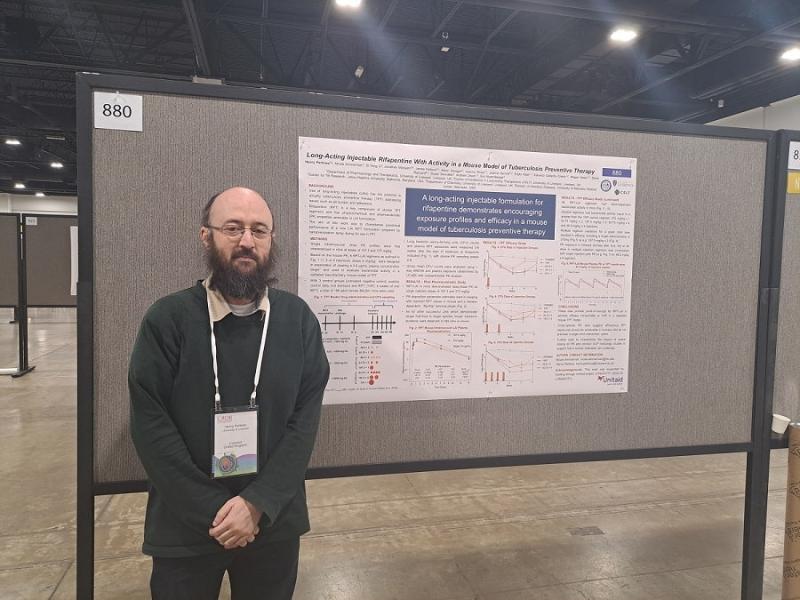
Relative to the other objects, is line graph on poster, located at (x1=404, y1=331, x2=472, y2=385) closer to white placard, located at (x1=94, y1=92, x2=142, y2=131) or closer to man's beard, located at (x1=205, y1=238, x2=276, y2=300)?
man's beard, located at (x1=205, y1=238, x2=276, y2=300)

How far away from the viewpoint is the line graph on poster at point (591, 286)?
160 cm

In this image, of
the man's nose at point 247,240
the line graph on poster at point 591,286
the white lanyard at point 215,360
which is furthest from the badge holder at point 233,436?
the line graph on poster at point 591,286

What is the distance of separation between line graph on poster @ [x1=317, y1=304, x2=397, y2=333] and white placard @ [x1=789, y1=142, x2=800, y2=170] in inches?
55.3

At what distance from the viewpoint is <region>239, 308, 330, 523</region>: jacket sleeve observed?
3.66ft

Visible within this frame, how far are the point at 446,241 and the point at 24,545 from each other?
96.2 inches

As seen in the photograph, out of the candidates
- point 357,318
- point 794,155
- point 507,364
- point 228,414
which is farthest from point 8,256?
point 794,155

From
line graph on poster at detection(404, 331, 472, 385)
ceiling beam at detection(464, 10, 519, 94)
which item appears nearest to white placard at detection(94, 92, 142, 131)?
line graph on poster at detection(404, 331, 472, 385)

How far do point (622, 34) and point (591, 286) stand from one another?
4.19 metres

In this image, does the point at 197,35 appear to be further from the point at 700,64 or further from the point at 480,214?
the point at 700,64

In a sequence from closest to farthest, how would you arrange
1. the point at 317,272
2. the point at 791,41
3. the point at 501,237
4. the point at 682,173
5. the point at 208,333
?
the point at 208,333, the point at 317,272, the point at 501,237, the point at 682,173, the point at 791,41

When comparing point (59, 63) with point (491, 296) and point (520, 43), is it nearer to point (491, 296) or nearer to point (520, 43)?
point (520, 43)

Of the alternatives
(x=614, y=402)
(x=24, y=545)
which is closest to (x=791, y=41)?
(x=614, y=402)

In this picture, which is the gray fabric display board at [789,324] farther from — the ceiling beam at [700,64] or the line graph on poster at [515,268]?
the ceiling beam at [700,64]

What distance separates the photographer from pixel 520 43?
19.5 ft
